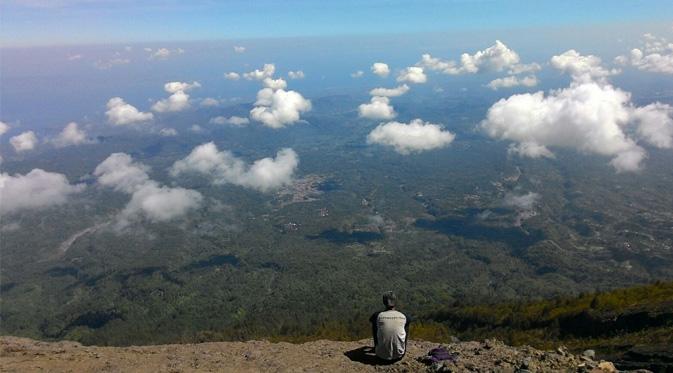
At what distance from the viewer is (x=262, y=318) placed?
123875 millimetres

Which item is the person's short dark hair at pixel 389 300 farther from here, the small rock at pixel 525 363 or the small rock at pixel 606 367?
the small rock at pixel 606 367

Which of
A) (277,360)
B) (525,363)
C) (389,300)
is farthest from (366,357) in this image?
(525,363)

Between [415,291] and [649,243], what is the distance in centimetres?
11262

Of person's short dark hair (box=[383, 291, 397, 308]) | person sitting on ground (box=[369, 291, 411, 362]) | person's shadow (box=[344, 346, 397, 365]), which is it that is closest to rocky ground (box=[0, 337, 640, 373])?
person's shadow (box=[344, 346, 397, 365])

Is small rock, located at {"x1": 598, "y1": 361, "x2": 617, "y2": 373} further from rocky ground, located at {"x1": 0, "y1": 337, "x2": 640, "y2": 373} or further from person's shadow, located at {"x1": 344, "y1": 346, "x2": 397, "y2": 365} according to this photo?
person's shadow, located at {"x1": 344, "y1": 346, "x2": 397, "y2": 365}

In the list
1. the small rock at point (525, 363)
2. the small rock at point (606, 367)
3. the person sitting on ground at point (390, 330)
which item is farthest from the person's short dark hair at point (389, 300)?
the small rock at point (606, 367)

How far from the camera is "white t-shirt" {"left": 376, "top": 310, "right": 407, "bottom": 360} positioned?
15.8 metres

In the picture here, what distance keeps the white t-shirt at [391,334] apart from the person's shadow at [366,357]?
0.83 ft

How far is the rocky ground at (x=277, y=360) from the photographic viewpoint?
623 inches

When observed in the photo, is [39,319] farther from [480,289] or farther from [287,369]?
[287,369]

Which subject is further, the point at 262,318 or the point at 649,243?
the point at 649,243

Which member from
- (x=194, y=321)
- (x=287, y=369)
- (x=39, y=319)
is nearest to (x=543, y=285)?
(x=194, y=321)

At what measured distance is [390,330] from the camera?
634 inches

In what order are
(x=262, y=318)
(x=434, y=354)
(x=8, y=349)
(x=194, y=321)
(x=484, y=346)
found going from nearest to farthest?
(x=434, y=354), (x=484, y=346), (x=8, y=349), (x=262, y=318), (x=194, y=321)
